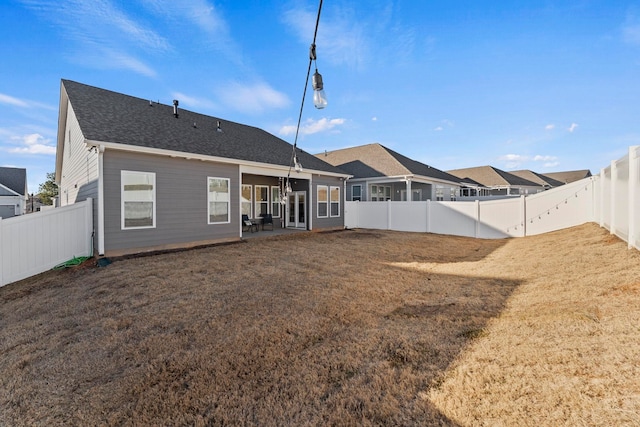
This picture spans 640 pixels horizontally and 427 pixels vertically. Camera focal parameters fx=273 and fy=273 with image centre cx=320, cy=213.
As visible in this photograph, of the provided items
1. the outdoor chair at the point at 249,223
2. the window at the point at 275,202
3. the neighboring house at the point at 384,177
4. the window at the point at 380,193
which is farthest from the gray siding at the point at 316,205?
the window at the point at 380,193

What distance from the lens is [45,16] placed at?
345 inches

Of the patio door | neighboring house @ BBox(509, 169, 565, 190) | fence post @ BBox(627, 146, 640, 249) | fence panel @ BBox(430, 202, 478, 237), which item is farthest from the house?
neighboring house @ BBox(509, 169, 565, 190)

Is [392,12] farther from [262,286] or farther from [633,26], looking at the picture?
[262,286]

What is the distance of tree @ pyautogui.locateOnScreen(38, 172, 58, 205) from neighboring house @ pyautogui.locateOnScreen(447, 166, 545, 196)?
53.8m

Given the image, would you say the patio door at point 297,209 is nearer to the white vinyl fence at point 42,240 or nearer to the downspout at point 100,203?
the downspout at point 100,203

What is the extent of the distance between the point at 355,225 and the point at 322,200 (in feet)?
9.91

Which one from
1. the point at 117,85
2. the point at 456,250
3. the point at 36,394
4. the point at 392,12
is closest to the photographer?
the point at 36,394

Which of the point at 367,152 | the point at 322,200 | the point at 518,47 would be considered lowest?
the point at 322,200

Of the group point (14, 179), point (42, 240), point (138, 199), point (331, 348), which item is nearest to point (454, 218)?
point (331, 348)

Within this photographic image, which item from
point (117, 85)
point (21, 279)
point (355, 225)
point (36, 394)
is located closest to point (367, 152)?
Answer: point (355, 225)

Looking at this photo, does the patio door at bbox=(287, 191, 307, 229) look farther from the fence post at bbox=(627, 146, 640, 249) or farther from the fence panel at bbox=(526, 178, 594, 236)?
the fence post at bbox=(627, 146, 640, 249)

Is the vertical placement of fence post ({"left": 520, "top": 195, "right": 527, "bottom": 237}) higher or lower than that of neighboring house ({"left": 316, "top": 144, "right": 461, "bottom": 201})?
lower

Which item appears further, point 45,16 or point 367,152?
point 367,152

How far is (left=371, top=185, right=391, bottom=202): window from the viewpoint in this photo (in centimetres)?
1912
